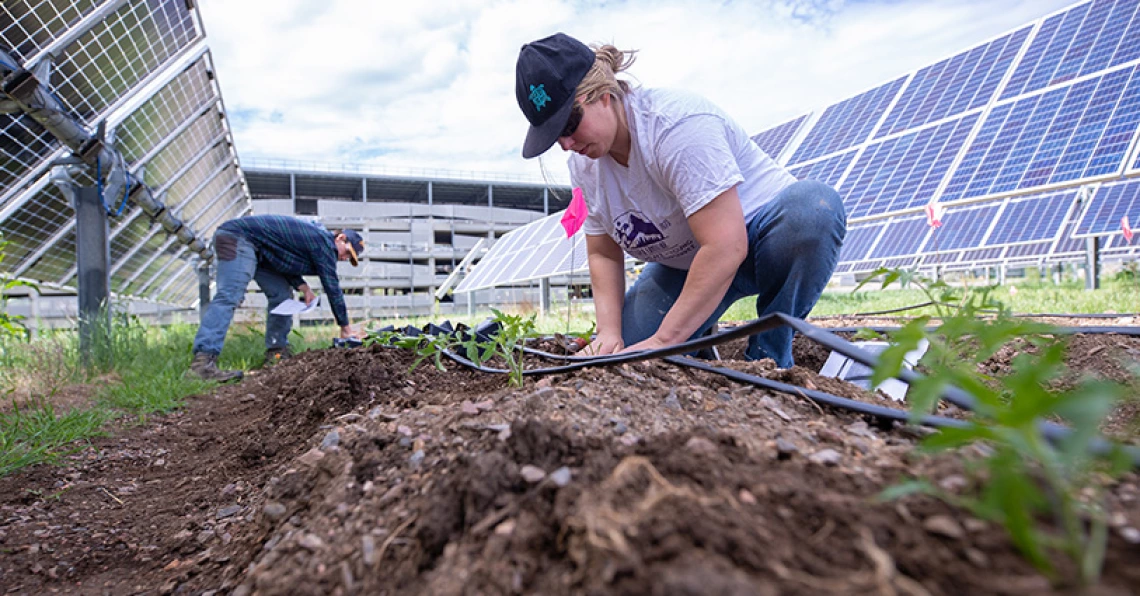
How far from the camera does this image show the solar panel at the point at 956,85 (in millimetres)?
7750

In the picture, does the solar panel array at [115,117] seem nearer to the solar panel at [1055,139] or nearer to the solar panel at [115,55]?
the solar panel at [115,55]

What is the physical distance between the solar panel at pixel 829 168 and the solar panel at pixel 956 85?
24.8 inches

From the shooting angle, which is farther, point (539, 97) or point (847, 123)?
point (847, 123)

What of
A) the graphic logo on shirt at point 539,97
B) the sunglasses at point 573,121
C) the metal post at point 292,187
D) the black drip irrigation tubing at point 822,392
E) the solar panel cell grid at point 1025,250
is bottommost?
the black drip irrigation tubing at point 822,392

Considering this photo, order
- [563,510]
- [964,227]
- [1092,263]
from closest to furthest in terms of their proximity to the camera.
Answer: [563,510] < [1092,263] < [964,227]

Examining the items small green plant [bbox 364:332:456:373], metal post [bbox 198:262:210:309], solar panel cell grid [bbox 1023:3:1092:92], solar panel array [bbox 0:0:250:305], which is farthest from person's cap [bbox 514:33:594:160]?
metal post [bbox 198:262:210:309]

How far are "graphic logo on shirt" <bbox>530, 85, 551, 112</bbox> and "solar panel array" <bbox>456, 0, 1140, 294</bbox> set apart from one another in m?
3.97

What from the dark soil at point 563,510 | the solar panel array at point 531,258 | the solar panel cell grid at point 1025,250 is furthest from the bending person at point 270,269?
the solar panel cell grid at point 1025,250

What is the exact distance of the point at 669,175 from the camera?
177cm

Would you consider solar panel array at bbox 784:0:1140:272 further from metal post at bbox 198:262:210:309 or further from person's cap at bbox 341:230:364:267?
metal post at bbox 198:262:210:309

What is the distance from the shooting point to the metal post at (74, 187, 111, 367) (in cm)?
374

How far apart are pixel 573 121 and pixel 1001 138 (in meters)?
7.28

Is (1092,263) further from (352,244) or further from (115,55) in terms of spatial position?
(115,55)

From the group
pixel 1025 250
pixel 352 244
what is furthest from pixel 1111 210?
pixel 352 244
